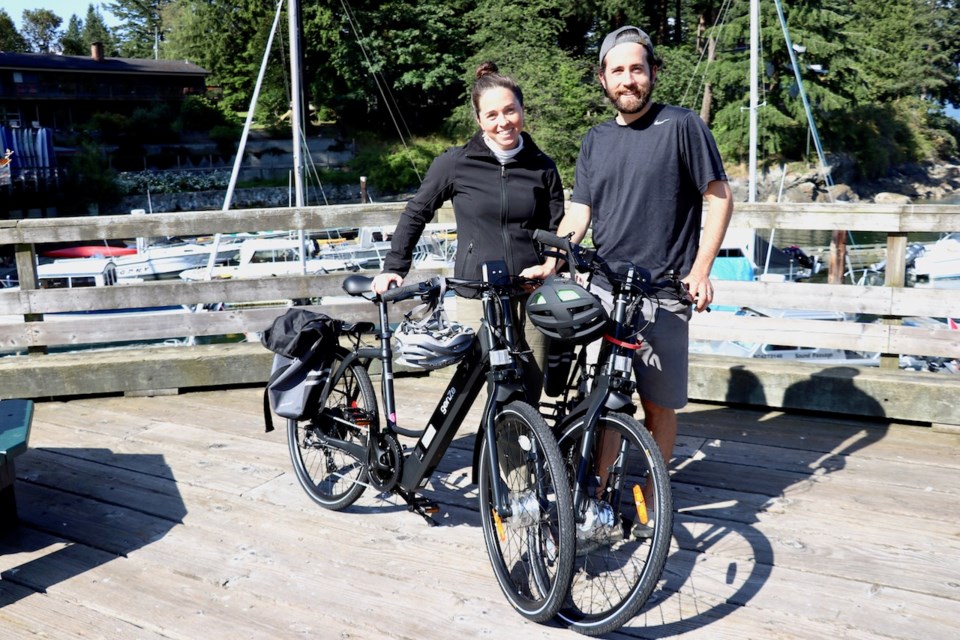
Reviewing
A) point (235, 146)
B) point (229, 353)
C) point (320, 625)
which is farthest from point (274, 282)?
point (235, 146)

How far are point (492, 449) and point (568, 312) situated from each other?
50 cm

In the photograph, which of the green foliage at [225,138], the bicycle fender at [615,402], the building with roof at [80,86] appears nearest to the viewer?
the bicycle fender at [615,402]

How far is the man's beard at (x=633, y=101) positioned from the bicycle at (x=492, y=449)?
26.1 inches

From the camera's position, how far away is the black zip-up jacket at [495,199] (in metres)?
3.39

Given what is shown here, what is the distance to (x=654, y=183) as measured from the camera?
3.11m

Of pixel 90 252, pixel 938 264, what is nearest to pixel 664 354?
pixel 938 264

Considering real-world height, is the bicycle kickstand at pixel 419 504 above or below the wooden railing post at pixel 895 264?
below

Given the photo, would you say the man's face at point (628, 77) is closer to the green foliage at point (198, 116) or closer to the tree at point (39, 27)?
the green foliage at point (198, 116)

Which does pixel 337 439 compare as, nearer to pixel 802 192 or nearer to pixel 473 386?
pixel 473 386

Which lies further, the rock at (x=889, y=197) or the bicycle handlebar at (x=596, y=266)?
the rock at (x=889, y=197)

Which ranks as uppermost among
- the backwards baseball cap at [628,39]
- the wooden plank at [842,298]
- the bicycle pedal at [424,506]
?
the backwards baseball cap at [628,39]

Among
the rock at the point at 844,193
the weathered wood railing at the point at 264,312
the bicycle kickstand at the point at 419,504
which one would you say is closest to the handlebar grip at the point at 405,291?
the bicycle kickstand at the point at 419,504

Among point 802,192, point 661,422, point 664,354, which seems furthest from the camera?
point 802,192

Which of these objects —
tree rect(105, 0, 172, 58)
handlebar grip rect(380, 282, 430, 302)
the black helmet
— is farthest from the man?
tree rect(105, 0, 172, 58)
